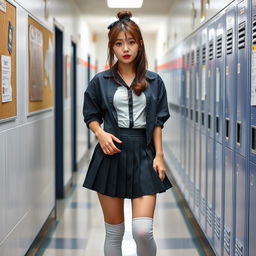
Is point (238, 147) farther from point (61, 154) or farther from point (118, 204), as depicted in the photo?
point (61, 154)

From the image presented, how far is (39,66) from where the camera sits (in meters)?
4.21

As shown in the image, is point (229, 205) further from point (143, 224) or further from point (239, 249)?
point (143, 224)

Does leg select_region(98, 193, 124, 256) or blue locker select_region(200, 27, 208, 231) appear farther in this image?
blue locker select_region(200, 27, 208, 231)

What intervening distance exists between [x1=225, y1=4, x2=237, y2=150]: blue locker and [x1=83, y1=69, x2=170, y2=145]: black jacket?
536mm

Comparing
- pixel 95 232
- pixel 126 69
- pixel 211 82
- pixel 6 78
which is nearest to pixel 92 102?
pixel 126 69

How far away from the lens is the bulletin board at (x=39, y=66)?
3844mm

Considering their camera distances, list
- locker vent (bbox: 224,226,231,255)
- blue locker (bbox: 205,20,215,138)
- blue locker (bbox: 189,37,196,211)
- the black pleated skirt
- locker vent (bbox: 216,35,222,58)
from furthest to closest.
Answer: blue locker (bbox: 189,37,196,211)
blue locker (bbox: 205,20,215,138)
locker vent (bbox: 216,35,222,58)
locker vent (bbox: 224,226,231,255)
the black pleated skirt

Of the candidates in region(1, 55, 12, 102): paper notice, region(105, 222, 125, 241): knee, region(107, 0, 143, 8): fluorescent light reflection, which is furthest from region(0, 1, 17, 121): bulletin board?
region(107, 0, 143, 8): fluorescent light reflection

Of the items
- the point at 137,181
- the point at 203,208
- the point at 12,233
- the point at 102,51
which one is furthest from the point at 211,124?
the point at 102,51

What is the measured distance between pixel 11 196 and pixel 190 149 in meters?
2.70

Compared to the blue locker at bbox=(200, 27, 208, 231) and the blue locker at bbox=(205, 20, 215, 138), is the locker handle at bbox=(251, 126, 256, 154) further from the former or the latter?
the blue locker at bbox=(200, 27, 208, 231)

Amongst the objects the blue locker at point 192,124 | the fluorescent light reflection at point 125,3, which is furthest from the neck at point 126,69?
the fluorescent light reflection at point 125,3

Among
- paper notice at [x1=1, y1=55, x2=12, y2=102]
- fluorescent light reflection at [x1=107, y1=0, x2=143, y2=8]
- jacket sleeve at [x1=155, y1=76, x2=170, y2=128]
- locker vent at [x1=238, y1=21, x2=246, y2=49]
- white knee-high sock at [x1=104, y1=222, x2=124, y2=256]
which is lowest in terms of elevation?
white knee-high sock at [x1=104, y1=222, x2=124, y2=256]

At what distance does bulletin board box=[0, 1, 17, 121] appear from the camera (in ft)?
9.34
